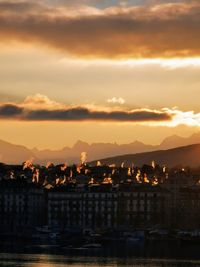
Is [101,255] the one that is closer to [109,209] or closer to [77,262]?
[77,262]

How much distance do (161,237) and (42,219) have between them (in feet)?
103

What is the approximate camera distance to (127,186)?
642 ft

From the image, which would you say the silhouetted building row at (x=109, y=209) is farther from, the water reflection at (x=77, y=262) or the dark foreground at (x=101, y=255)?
the water reflection at (x=77, y=262)

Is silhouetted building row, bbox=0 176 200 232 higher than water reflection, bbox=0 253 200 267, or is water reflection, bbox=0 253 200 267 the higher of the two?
silhouetted building row, bbox=0 176 200 232

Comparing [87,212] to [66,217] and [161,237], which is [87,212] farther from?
[161,237]

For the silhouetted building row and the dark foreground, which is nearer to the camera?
the dark foreground

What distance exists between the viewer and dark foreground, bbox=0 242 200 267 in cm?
12381

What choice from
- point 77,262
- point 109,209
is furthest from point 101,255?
point 109,209

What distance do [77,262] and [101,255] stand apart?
10.4 meters

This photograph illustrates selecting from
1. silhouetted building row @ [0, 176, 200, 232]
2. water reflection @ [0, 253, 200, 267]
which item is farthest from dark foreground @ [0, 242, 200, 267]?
silhouetted building row @ [0, 176, 200, 232]

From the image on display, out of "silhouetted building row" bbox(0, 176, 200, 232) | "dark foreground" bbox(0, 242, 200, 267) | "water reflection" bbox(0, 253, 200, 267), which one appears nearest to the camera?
"water reflection" bbox(0, 253, 200, 267)

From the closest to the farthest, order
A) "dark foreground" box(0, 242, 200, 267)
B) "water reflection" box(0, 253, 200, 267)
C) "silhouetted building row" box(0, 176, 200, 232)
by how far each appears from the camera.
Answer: "water reflection" box(0, 253, 200, 267) → "dark foreground" box(0, 242, 200, 267) → "silhouetted building row" box(0, 176, 200, 232)

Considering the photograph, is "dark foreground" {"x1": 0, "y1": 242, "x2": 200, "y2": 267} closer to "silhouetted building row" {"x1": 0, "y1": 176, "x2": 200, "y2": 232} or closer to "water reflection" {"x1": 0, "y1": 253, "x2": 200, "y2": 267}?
"water reflection" {"x1": 0, "y1": 253, "x2": 200, "y2": 267}

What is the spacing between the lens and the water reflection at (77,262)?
4811 inches
